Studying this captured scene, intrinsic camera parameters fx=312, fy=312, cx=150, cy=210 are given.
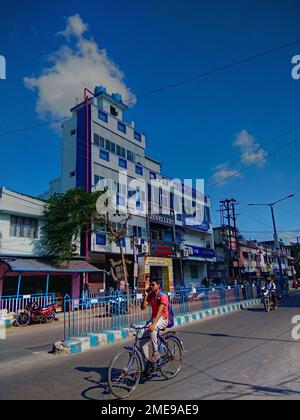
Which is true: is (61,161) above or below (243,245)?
above

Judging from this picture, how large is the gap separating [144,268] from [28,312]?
13725 mm

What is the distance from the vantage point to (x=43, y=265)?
19.6 metres

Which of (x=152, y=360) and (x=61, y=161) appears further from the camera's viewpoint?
(x=61, y=161)

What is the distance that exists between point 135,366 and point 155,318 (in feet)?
2.92

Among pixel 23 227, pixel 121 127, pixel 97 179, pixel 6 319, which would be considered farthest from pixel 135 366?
pixel 121 127

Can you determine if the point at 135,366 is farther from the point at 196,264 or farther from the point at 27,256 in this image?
the point at 196,264

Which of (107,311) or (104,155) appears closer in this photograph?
(107,311)

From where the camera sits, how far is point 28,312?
1508 cm

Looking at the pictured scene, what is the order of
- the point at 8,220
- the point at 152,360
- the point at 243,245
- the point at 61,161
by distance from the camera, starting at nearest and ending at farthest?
1. the point at 152,360
2. the point at 8,220
3. the point at 61,161
4. the point at 243,245

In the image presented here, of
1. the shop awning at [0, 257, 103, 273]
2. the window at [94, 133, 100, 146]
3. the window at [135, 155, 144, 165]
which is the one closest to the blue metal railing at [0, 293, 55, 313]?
the shop awning at [0, 257, 103, 273]

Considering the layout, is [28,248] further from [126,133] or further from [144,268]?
[126,133]
